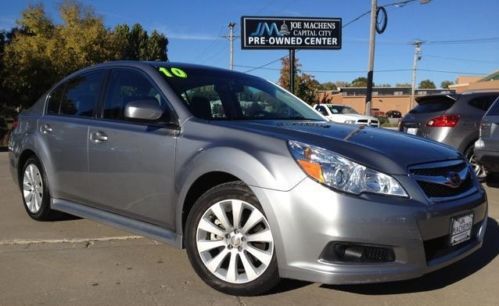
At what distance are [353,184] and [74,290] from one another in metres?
2.04

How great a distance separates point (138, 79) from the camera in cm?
460

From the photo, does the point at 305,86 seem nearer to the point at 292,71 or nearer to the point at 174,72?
the point at 292,71

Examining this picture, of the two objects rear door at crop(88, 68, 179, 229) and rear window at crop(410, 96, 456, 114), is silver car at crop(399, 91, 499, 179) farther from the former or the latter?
rear door at crop(88, 68, 179, 229)

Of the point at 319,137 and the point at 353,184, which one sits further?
the point at 319,137

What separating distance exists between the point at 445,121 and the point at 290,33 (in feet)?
51.7

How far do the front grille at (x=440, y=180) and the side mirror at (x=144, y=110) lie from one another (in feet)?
6.13

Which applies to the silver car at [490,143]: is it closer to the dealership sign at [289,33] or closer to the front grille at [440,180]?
the front grille at [440,180]

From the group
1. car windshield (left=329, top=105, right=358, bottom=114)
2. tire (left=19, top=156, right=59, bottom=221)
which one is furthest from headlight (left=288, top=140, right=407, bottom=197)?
car windshield (left=329, top=105, right=358, bottom=114)

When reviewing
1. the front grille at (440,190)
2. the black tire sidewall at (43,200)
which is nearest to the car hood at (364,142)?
the front grille at (440,190)

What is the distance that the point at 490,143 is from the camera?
24.6 ft

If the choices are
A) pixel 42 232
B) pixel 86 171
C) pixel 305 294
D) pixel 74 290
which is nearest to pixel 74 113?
pixel 86 171

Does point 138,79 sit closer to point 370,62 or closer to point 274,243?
point 274,243

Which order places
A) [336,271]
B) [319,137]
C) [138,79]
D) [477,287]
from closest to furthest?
[336,271]
[319,137]
[477,287]
[138,79]

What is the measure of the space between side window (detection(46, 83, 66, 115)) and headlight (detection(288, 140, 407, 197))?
3180 millimetres
